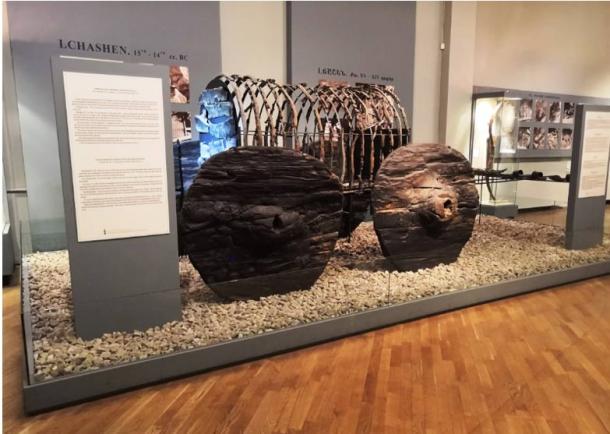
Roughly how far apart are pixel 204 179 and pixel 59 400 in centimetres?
154

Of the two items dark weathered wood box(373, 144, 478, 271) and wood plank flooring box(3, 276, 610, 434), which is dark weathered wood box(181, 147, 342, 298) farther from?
wood plank flooring box(3, 276, 610, 434)

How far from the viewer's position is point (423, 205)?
4.00 metres

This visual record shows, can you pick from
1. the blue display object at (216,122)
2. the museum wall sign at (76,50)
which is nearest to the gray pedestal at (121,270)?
the blue display object at (216,122)

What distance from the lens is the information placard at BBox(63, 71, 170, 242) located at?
2.51 meters

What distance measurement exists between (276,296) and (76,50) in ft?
11.2

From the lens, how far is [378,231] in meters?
3.87

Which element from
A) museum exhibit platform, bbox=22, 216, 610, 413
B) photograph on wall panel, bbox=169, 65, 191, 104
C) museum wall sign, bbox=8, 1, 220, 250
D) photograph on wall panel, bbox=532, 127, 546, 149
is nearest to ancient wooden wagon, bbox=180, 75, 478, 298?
museum exhibit platform, bbox=22, 216, 610, 413

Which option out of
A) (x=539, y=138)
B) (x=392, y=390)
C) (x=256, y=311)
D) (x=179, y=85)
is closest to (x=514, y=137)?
(x=539, y=138)

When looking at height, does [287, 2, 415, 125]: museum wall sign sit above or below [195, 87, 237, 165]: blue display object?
above

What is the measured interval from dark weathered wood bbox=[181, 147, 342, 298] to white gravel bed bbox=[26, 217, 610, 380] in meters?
0.18

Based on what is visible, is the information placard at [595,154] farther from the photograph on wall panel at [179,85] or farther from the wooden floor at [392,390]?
the photograph on wall panel at [179,85]

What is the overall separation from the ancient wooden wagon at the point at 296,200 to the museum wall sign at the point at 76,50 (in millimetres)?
1497

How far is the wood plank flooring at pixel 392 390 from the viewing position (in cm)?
225

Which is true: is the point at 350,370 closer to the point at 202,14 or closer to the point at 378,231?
the point at 378,231
